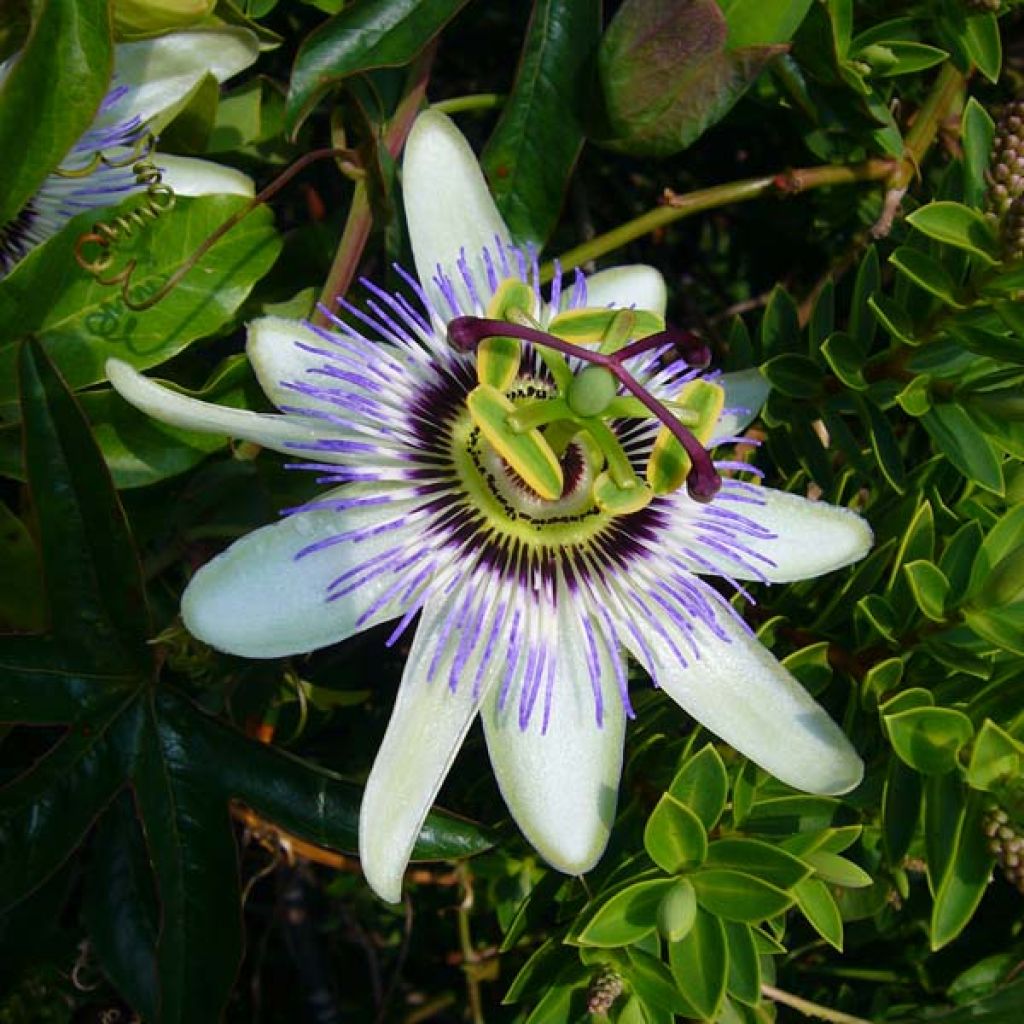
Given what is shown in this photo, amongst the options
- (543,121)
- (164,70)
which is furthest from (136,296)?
(543,121)

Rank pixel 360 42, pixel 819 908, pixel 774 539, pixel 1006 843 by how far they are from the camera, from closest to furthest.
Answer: pixel 1006 843, pixel 819 908, pixel 774 539, pixel 360 42

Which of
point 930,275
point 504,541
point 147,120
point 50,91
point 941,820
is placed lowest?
point 941,820

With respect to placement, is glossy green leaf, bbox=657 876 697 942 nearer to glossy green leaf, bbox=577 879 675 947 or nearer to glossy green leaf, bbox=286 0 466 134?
glossy green leaf, bbox=577 879 675 947

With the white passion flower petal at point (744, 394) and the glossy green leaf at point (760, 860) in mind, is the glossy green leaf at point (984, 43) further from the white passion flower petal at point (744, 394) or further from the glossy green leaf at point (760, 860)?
the glossy green leaf at point (760, 860)

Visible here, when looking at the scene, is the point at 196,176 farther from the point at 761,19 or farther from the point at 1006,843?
the point at 1006,843

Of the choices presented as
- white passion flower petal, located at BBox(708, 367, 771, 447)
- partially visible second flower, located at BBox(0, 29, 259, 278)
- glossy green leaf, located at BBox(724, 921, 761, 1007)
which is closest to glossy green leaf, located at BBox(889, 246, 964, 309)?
white passion flower petal, located at BBox(708, 367, 771, 447)

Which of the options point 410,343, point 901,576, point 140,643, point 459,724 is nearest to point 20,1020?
point 140,643
